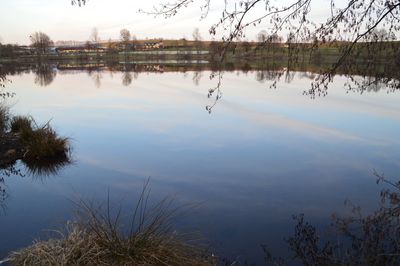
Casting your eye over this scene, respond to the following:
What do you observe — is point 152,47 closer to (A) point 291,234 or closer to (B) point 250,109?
(B) point 250,109

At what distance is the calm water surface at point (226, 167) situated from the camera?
867 centimetres

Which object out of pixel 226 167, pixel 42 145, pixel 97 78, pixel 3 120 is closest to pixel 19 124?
pixel 3 120

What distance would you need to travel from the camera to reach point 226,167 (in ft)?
41.3

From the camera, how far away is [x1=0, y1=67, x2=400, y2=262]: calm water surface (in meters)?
8.67

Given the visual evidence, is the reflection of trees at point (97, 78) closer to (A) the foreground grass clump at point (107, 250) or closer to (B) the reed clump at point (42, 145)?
(B) the reed clump at point (42, 145)

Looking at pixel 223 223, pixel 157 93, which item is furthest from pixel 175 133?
pixel 157 93

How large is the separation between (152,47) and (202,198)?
194231mm

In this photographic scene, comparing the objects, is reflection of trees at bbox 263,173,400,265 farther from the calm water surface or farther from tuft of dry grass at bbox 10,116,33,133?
tuft of dry grass at bbox 10,116,33,133

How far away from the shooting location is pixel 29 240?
768cm

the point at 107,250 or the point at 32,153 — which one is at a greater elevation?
the point at 107,250

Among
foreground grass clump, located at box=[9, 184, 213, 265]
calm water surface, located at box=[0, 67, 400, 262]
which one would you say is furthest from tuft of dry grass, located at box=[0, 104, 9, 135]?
foreground grass clump, located at box=[9, 184, 213, 265]

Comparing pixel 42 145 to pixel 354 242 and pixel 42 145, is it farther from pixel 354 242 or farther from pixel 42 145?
pixel 354 242

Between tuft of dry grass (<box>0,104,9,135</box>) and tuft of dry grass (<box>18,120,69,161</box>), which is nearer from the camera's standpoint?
tuft of dry grass (<box>18,120,69,161</box>)

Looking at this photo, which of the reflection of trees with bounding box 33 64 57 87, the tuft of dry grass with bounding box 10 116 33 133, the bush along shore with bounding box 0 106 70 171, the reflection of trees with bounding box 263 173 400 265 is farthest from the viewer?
the reflection of trees with bounding box 33 64 57 87
